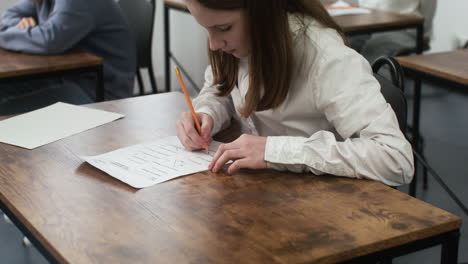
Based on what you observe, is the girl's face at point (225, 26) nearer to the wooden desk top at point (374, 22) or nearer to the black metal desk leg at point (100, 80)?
the black metal desk leg at point (100, 80)

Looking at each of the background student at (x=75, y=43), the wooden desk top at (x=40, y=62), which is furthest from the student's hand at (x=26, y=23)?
the wooden desk top at (x=40, y=62)

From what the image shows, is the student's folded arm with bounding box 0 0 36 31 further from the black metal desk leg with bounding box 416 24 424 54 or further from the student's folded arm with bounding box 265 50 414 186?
the student's folded arm with bounding box 265 50 414 186

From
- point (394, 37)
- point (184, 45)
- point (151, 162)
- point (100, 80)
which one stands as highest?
point (151, 162)

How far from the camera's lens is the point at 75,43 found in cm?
253

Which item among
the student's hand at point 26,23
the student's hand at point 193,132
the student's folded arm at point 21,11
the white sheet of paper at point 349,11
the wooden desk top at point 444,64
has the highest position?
the student's folded arm at point 21,11

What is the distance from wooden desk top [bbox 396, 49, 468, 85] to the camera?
199cm

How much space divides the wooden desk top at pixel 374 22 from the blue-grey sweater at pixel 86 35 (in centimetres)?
100

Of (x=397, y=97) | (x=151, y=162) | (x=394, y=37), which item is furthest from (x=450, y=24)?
(x=151, y=162)

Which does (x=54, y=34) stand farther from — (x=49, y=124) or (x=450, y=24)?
(x=450, y=24)

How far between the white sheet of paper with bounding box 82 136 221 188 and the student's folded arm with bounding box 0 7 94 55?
49.9 inches

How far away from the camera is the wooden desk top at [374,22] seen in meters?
2.92

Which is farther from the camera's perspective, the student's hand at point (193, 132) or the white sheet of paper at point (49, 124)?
the white sheet of paper at point (49, 124)

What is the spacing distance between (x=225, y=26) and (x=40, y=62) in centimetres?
134

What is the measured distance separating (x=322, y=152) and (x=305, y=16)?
1.13 ft
